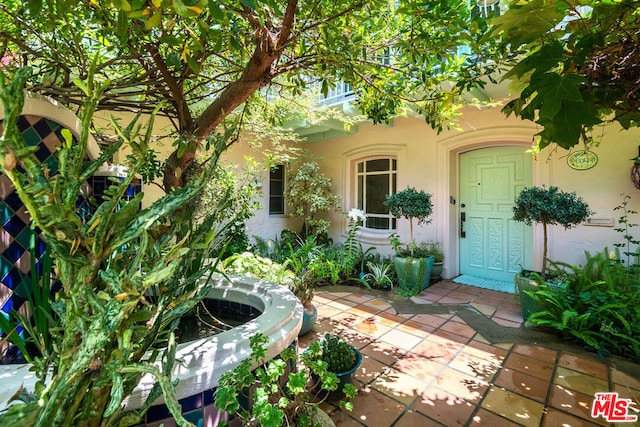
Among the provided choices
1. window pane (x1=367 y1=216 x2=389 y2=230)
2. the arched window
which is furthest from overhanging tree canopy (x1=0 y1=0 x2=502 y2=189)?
window pane (x1=367 y1=216 x2=389 y2=230)

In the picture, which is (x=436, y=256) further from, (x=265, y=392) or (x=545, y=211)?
(x=265, y=392)

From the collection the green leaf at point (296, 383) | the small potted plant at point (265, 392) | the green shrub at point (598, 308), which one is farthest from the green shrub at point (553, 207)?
the green leaf at point (296, 383)

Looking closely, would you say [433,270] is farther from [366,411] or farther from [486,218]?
[366,411]

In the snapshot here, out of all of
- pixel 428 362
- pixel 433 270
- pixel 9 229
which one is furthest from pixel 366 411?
pixel 433 270

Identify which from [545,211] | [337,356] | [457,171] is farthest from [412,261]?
[337,356]

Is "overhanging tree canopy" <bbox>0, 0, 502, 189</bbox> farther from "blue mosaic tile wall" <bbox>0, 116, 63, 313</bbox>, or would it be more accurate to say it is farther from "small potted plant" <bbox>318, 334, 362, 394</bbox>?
"small potted plant" <bbox>318, 334, 362, 394</bbox>

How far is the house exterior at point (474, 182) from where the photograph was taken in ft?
10.9

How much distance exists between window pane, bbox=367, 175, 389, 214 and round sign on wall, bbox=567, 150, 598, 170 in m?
2.59

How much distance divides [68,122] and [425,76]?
2.03 meters

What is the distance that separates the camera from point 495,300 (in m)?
3.55

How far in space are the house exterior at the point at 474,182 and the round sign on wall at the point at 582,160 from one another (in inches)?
0.8

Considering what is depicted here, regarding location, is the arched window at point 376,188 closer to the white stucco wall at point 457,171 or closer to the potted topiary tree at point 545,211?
the white stucco wall at point 457,171

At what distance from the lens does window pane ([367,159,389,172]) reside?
5364 millimetres

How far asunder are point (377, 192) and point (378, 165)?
0.51 meters
